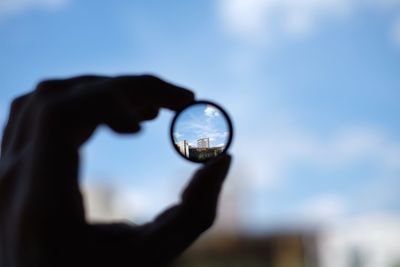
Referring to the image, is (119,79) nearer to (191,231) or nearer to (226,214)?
(191,231)

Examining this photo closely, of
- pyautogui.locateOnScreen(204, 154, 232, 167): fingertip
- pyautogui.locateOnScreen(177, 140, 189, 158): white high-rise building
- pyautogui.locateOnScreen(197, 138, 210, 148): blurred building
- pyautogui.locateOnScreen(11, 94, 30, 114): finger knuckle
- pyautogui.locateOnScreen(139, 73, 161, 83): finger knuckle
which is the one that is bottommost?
pyautogui.locateOnScreen(177, 140, 189, 158): white high-rise building

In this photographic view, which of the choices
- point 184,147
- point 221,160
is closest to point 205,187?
point 221,160

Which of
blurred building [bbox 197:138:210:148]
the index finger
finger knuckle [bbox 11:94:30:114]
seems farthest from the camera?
blurred building [bbox 197:138:210:148]

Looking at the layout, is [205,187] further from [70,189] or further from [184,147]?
[184,147]

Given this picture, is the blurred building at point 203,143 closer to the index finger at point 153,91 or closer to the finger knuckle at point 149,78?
the index finger at point 153,91

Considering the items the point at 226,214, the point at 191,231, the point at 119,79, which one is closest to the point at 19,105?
the point at 119,79

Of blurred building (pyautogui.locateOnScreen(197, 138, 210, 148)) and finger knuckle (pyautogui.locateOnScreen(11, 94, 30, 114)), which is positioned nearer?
finger knuckle (pyautogui.locateOnScreen(11, 94, 30, 114))

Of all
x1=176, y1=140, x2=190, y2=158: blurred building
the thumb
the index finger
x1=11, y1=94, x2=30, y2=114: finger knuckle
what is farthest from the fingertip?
x1=176, y1=140, x2=190, y2=158: blurred building

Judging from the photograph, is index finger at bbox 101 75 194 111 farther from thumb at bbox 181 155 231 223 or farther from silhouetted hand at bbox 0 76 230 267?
thumb at bbox 181 155 231 223
